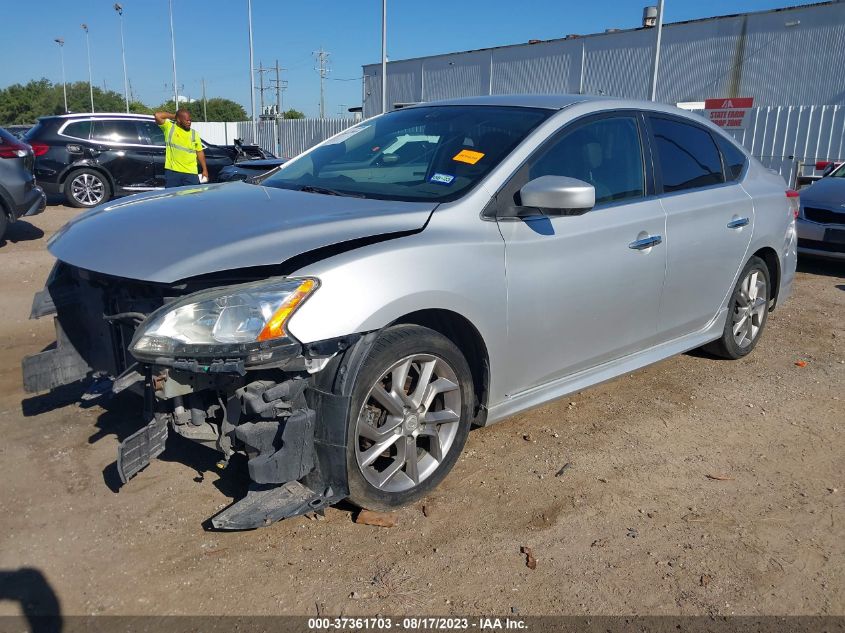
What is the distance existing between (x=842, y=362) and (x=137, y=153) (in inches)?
466

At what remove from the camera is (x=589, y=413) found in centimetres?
428

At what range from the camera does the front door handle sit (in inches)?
150

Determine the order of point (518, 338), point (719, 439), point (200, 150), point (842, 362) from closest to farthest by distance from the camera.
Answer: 1. point (518, 338)
2. point (719, 439)
3. point (842, 362)
4. point (200, 150)

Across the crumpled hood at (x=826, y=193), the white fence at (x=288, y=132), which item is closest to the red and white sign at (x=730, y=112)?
the crumpled hood at (x=826, y=193)

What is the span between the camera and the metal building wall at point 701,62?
26.8 meters

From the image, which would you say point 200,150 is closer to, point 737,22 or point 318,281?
point 318,281

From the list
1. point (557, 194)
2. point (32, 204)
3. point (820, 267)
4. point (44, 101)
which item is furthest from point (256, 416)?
point (44, 101)

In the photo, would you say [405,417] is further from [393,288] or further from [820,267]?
[820,267]

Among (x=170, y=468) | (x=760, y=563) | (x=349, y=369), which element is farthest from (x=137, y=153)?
(x=760, y=563)

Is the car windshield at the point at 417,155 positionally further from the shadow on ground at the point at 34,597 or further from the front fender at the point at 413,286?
the shadow on ground at the point at 34,597

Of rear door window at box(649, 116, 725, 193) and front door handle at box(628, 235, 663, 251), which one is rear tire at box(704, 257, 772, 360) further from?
front door handle at box(628, 235, 663, 251)

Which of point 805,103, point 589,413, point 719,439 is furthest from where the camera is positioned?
point 805,103

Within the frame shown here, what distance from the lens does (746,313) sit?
5.12 m

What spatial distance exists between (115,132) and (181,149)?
12.5 ft
